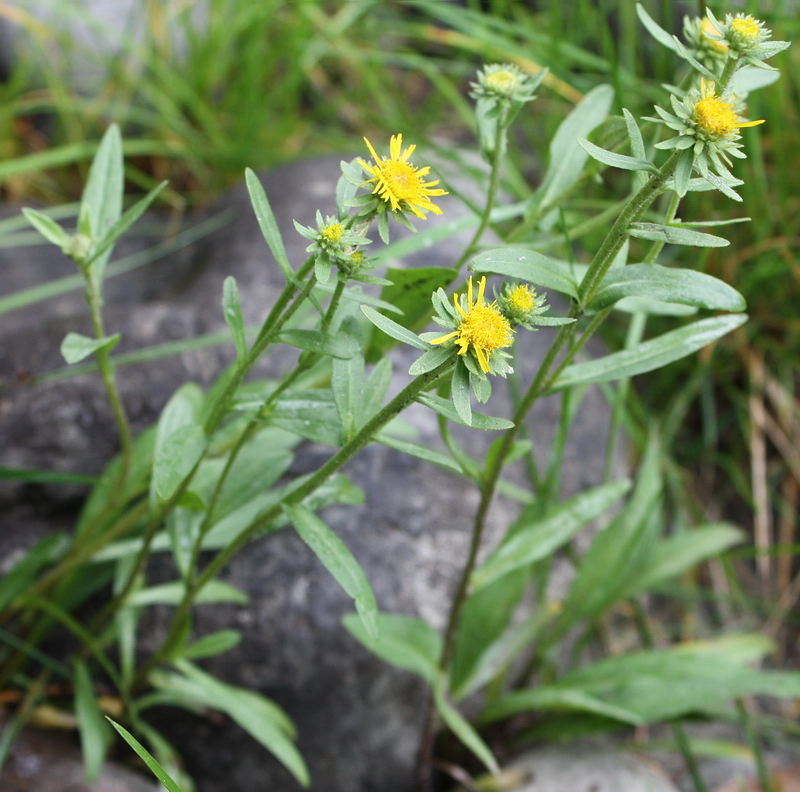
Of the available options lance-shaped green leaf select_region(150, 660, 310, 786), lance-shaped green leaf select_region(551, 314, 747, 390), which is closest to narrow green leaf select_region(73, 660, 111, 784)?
lance-shaped green leaf select_region(150, 660, 310, 786)

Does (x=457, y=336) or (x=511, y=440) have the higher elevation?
(x=457, y=336)

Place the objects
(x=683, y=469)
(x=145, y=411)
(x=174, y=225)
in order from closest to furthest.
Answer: (x=145, y=411)
(x=683, y=469)
(x=174, y=225)

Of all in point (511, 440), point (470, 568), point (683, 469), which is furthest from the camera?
point (683, 469)

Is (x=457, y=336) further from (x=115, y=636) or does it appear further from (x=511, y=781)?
(x=511, y=781)

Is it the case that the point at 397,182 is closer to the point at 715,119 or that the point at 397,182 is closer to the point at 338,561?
the point at 715,119

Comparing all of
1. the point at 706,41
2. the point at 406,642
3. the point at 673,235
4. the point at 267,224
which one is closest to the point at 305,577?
the point at 406,642

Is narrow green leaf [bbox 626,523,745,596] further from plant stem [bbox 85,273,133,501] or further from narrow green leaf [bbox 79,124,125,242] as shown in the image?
narrow green leaf [bbox 79,124,125,242]

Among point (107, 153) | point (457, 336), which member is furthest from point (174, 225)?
point (457, 336)
